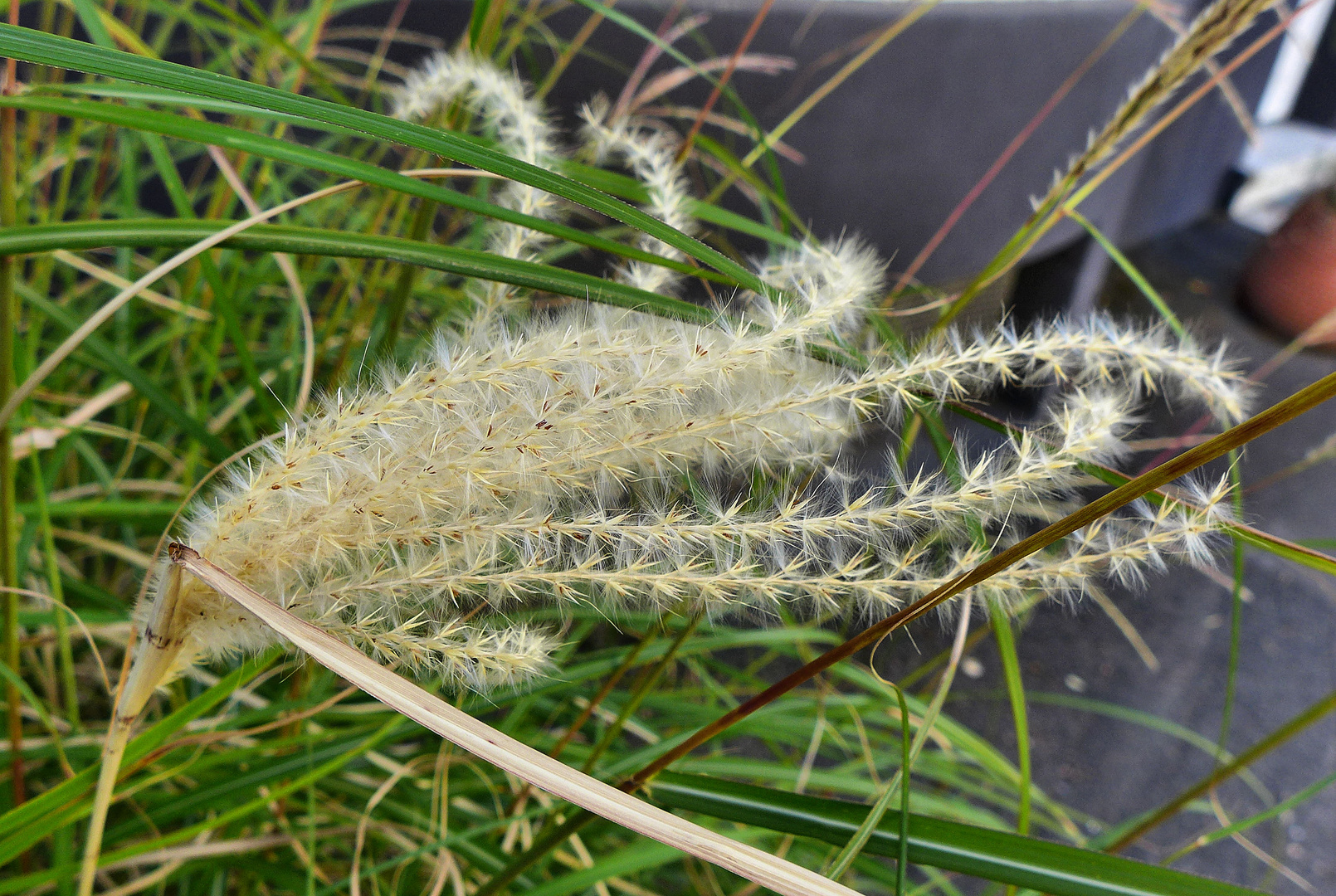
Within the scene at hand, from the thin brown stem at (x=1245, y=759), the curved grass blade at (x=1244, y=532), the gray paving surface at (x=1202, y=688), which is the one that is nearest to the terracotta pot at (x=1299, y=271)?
the gray paving surface at (x=1202, y=688)

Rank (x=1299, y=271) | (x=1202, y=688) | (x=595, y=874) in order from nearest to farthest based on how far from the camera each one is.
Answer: (x=595, y=874), (x=1202, y=688), (x=1299, y=271)

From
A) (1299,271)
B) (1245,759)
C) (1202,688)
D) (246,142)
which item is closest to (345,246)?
(246,142)

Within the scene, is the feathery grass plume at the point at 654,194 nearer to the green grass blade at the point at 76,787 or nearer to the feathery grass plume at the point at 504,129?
the feathery grass plume at the point at 504,129

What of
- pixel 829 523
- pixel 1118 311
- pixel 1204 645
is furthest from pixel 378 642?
pixel 1118 311

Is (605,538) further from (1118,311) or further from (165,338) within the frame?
(1118,311)

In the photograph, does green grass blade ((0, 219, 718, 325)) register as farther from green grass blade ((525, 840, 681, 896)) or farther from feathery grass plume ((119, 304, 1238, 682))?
green grass blade ((525, 840, 681, 896))

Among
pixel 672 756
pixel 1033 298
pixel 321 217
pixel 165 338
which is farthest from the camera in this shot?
pixel 1033 298

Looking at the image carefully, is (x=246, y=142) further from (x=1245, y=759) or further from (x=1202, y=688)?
(x=1202, y=688)
